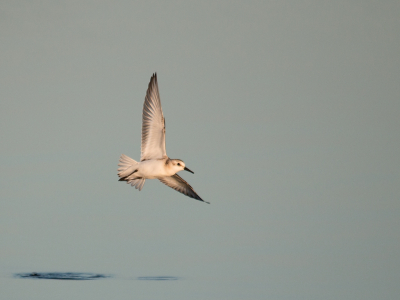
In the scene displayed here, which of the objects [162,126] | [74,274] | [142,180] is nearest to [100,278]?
[74,274]

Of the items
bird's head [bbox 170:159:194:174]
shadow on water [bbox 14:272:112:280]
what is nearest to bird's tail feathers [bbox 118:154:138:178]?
bird's head [bbox 170:159:194:174]

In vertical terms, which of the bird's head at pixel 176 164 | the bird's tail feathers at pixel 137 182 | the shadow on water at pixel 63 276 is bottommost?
the shadow on water at pixel 63 276

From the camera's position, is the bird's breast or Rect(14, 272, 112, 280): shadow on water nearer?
the bird's breast

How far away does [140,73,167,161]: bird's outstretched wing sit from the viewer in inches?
516

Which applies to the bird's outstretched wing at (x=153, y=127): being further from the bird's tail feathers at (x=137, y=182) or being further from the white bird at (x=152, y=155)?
the bird's tail feathers at (x=137, y=182)

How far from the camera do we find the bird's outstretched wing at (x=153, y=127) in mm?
13102

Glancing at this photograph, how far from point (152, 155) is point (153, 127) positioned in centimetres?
42

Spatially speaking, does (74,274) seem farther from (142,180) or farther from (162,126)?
(162,126)

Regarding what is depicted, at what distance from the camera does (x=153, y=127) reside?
519 inches

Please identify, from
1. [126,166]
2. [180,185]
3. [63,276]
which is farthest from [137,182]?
[63,276]

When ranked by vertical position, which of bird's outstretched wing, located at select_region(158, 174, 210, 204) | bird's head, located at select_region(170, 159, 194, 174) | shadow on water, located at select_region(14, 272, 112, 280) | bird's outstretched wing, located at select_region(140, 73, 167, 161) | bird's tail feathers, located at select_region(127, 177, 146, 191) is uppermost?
bird's outstretched wing, located at select_region(140, 73, 167, 161)

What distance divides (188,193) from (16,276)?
9.48ft

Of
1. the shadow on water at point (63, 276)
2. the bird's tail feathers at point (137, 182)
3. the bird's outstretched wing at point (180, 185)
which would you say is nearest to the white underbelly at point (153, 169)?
the bird's tail feathers at point (137, 182)

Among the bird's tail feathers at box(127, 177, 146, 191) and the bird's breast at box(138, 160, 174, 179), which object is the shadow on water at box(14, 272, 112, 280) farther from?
the bird's breast at box(138, 160, 174, 179)
